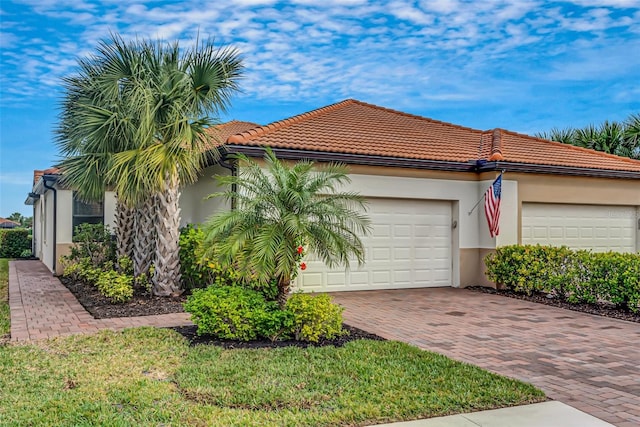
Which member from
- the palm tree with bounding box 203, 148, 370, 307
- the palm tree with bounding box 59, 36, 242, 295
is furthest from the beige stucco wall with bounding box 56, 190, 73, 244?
the palm tree with bounding box 203, 148, 370, 307

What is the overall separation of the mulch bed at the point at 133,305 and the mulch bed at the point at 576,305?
743 centimetres

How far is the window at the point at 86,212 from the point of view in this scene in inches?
582

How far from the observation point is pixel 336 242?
6945mm

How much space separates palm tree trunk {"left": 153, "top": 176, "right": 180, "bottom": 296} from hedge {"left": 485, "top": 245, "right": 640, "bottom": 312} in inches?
299

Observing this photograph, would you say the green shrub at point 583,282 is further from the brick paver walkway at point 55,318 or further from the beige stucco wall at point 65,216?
the beige stucco wall at point 65,216

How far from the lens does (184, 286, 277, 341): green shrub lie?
6.84 m

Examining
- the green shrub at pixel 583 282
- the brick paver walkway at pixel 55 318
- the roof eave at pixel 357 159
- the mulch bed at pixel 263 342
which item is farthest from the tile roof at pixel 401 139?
the mulch bed at pixel 263 342

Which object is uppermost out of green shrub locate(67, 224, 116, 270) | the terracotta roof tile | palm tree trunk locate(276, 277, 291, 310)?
the terracotta roof tile

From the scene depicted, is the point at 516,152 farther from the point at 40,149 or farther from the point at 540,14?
the point at 40,149

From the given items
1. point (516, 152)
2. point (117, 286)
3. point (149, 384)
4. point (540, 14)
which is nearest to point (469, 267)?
point (516, 152)

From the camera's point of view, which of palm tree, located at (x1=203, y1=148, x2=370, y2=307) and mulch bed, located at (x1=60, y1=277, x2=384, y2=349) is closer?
palm tree, located at (x1=203, y1=148, x2=370, y2=307)

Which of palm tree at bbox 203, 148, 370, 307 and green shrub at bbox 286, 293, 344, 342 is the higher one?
palm tree at bbox 203, 148, 370, 307

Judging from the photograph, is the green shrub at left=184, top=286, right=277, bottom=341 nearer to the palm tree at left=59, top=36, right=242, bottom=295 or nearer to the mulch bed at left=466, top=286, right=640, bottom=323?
the palm tree at left=59, top=36, right=242, bottom=295

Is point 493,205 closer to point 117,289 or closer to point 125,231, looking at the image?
point 117,289
